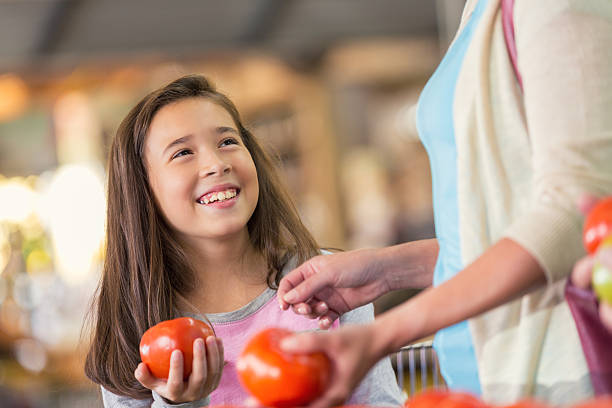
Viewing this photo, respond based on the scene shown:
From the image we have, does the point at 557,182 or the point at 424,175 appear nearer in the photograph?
the point at 557,182

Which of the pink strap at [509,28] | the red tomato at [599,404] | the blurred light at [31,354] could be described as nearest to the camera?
the red tomato at [599,404]

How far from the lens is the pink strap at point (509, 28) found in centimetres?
103

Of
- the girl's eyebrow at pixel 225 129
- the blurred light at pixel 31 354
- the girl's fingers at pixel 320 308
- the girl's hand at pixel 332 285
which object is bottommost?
the blurred light at pixel 31 354

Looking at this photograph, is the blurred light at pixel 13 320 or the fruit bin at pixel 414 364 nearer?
the fruit bin at pixel 414 364

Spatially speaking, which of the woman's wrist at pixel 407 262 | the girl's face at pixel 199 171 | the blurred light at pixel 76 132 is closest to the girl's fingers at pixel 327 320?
the woman's wrist at pixel 407 262

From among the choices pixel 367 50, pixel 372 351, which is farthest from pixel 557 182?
pixel 367 50

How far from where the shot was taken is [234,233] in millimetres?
1734

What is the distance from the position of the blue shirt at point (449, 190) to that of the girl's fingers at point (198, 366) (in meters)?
0.38

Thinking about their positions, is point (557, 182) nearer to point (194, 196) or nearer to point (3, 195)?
point (194, 196)

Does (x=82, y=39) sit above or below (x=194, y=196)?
above

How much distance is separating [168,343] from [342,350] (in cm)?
54

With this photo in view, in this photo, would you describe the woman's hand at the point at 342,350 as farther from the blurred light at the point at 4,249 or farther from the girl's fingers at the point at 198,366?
the blurred light at the point at 4,249

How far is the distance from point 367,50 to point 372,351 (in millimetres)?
6023

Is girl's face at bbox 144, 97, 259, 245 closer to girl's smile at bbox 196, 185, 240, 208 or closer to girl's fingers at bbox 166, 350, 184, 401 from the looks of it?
girl's smile at bbox 196, 185, 240, 208
